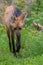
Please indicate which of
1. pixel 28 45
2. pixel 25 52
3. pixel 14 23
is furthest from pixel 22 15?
pixel 25 52

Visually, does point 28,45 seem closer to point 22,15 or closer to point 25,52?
point 25,52

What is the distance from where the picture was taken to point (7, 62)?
7535mm

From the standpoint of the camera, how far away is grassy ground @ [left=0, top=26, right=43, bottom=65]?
7.66m

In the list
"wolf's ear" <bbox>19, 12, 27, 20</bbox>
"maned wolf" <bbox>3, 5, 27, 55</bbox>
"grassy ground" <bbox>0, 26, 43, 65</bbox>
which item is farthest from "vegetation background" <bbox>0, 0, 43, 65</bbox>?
"wolf's ear" <bbox>19, 12, 27, 20</bbox>

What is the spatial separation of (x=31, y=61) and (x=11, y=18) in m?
1.88

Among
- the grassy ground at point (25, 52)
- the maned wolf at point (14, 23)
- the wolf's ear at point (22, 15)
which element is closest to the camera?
the grassy ground at point (25, 52)

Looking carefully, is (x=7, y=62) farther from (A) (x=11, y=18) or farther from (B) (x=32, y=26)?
(B) (x=32, y=26)

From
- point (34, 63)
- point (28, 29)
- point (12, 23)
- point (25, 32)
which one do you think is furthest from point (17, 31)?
point (28, 29)

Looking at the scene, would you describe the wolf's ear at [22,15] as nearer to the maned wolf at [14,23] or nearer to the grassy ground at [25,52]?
the maned wolf at [14,23]

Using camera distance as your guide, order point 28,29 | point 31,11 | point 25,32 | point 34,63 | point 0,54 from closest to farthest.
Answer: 1. point 34,63
2. point 0,54
3. point 25,32
4. point 28,29
5. point 31,11

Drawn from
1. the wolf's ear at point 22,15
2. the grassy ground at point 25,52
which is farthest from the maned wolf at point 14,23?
the grassy ground at point 25,52

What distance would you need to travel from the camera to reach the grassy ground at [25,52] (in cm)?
766

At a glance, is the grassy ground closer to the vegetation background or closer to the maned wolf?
the vegetation background

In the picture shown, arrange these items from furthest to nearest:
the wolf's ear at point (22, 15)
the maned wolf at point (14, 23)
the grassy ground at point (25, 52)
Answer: the wolf's ear at point (22, 15), the maned wolf at point (14, 23), the grassy ground at point (25, 52)
